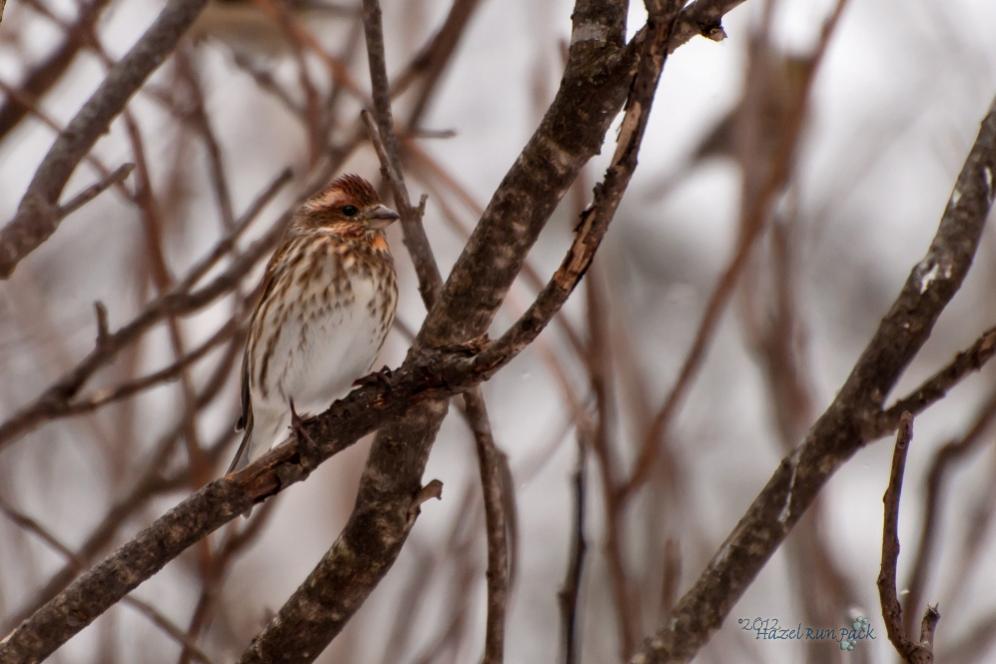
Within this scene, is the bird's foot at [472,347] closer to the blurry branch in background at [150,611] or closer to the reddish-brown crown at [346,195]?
the blurry branch in background at [150,611]

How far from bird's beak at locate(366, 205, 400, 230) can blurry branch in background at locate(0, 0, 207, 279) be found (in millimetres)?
1293

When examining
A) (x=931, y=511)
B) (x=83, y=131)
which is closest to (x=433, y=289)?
(x=83, y=131)

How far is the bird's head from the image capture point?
5266mm

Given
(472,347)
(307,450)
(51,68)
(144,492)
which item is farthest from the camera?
(51,68)

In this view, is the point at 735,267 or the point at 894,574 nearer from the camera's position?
the point at 894,574

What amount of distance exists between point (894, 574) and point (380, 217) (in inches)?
124

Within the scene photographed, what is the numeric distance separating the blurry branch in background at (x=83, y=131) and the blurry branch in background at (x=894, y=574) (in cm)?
225

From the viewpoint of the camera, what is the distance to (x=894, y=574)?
8.07ft

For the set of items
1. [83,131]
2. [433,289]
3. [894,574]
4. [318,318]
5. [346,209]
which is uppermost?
[346,209]

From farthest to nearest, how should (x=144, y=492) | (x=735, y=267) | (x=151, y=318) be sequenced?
(x=144, y=492), (x=151, y=318), (x=735, y=267)

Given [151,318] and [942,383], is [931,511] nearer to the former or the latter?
[942,383]

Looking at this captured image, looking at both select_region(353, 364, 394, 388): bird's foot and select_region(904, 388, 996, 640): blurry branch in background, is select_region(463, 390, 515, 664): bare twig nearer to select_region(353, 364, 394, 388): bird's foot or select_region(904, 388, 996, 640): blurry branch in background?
select_region(353, 364, 394, 388): bird's foot

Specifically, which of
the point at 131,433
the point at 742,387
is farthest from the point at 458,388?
the point at 742,387

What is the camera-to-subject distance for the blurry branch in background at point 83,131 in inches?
133
